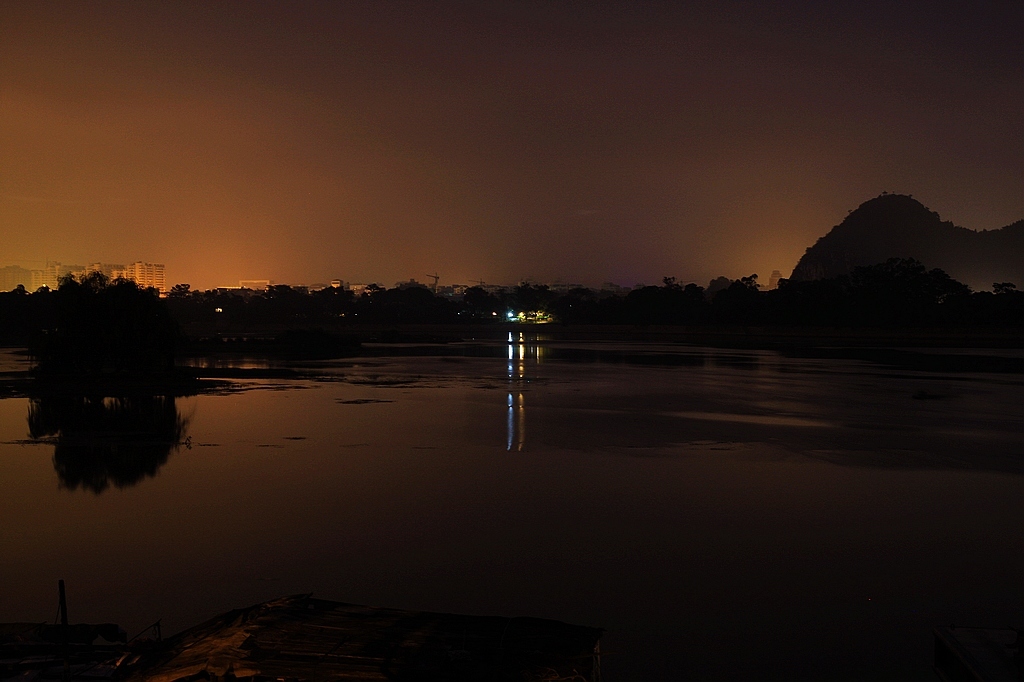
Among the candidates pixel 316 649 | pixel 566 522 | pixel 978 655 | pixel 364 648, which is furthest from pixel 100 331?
pixel 978 655

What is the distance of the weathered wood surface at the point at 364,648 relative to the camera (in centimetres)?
795

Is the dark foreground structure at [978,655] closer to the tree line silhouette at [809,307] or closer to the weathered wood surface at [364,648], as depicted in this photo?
the weathered wood surface at [364,648]

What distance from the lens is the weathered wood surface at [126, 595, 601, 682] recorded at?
313 inches

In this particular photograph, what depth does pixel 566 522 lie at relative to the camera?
51.6ft

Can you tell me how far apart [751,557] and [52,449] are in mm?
18793

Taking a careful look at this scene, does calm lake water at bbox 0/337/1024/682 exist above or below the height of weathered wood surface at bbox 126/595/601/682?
below

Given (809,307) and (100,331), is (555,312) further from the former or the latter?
(100,331)

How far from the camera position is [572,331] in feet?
513

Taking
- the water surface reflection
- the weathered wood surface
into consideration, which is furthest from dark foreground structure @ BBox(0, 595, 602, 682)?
the water surface reflection

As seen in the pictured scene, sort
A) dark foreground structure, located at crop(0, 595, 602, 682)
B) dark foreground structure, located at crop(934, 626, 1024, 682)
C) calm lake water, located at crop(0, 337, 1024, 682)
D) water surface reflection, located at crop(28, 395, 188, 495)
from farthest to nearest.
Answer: water surface reflection, located at crop(28, 395, 188, 495) < calm lake water, located at crop(0, 337, 1024, 682) < dark foreground structure, located at crop(934, 626, 1024, 682) < dark foreground structure, located at crop(0, 595, 602, 682)

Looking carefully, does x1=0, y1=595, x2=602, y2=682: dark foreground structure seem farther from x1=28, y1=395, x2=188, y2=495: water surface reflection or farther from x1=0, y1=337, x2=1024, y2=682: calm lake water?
x1=28, y1=395, x2=188, y2=495: water surface reflection

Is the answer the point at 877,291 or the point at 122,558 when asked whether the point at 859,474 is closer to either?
the point at 122,558

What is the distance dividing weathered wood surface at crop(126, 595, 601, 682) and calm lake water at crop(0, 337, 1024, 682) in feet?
4.78

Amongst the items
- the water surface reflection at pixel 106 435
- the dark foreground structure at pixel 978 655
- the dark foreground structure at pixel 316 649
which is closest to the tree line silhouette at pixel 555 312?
the water surface reflection at pixel 106 435
